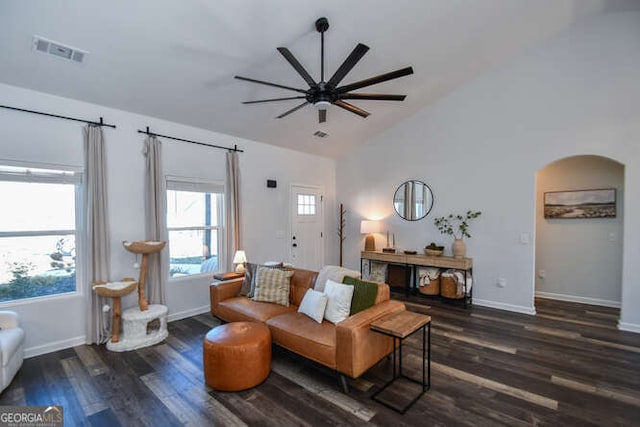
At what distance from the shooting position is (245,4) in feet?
8.95

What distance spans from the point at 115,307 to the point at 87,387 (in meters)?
0.99

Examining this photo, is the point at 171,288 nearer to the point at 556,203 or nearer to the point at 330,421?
the point at 330,421

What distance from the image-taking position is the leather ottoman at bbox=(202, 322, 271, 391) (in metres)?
2.51

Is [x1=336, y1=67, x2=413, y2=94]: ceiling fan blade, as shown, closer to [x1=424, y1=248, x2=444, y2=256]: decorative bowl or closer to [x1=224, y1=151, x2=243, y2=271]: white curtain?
[x1=224, y1=151, x2=243, y2=271]: white curtain

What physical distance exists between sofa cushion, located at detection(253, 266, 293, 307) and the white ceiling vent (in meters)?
2.93

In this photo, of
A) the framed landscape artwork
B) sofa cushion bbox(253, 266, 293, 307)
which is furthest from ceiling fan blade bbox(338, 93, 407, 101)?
the framed landscape artwork

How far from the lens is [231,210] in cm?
485

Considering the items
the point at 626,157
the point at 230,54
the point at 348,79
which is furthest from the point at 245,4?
the point at 626,157

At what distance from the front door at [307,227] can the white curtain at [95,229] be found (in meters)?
3.17

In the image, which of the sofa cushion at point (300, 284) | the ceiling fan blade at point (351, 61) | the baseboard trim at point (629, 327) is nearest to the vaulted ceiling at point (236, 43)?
the ceiling fan blade at point (351, 61)

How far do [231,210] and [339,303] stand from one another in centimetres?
271

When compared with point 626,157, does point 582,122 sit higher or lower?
higher

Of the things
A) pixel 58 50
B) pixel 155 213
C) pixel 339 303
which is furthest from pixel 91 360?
pixel 58 50

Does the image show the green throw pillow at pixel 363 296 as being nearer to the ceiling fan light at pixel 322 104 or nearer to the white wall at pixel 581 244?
the ceiling fan light at pixel 322 104
